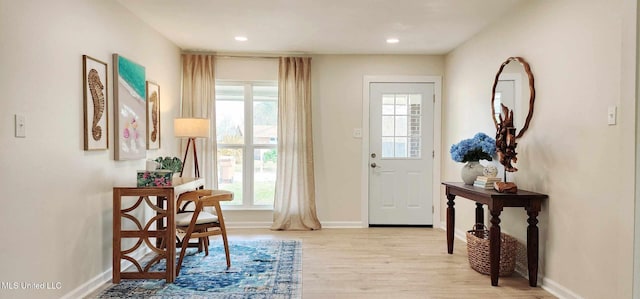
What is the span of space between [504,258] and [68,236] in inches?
125

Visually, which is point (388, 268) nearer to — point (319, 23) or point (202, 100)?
point (319, 23)

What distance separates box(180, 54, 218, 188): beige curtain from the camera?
4.87 m

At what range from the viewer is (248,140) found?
5.10 meters

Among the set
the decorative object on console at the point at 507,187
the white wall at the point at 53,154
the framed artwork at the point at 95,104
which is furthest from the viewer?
the decorative object on console at the point at 507,187

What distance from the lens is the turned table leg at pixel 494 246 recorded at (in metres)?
2.92

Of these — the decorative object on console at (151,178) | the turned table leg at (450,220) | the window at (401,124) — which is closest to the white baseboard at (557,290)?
the turned table leg at (450,220)

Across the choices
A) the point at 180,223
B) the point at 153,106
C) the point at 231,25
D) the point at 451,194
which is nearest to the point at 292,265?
the point at 180,223

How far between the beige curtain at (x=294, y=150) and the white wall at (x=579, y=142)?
92.0 inches

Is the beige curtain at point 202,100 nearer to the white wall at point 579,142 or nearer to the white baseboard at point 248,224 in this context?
the white baseboard at point 248,224

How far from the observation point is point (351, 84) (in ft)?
16.7

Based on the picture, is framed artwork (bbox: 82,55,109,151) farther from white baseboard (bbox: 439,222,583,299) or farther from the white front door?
white baseboard (bbox: 439,222,583,299)

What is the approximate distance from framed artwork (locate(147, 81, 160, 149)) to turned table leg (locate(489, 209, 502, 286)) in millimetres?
3137

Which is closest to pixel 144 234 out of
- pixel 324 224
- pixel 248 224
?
pixel 248 224

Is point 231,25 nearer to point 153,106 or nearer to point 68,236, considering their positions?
point 153,106
